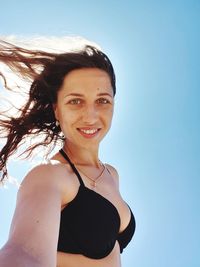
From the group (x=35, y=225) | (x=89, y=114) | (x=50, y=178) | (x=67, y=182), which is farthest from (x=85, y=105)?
(x=35, y=225)

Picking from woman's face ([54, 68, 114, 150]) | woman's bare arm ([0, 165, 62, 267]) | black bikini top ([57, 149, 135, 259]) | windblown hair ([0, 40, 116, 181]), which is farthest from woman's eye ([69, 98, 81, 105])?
woman's bare arm ([0, 165, 62, 267])

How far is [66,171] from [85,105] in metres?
0.61

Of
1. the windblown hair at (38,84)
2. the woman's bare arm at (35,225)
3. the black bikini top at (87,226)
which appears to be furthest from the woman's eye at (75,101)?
the woman's bare arm at (35,225)

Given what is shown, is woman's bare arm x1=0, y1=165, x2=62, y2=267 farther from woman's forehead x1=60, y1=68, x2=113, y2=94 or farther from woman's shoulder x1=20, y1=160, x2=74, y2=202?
woman's forehead x1=60, y1=68, x2=113, y2=94

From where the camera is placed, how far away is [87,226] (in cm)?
285

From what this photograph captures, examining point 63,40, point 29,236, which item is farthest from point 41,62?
point 29,236

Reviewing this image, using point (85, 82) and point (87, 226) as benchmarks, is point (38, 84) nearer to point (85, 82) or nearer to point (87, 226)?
point (85, 82)

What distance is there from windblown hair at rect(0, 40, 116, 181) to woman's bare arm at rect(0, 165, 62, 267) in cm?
114

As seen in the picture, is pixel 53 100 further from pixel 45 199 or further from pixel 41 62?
pixel 45 199

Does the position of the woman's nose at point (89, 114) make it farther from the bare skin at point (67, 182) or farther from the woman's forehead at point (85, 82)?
the woman's forehead at point (85, 82)

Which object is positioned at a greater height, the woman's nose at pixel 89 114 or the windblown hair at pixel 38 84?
the windblown hair at pixel 38 84

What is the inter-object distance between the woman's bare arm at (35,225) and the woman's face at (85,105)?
2.69ft

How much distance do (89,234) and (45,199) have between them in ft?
1.93

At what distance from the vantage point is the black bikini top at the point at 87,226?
2.81 meters
